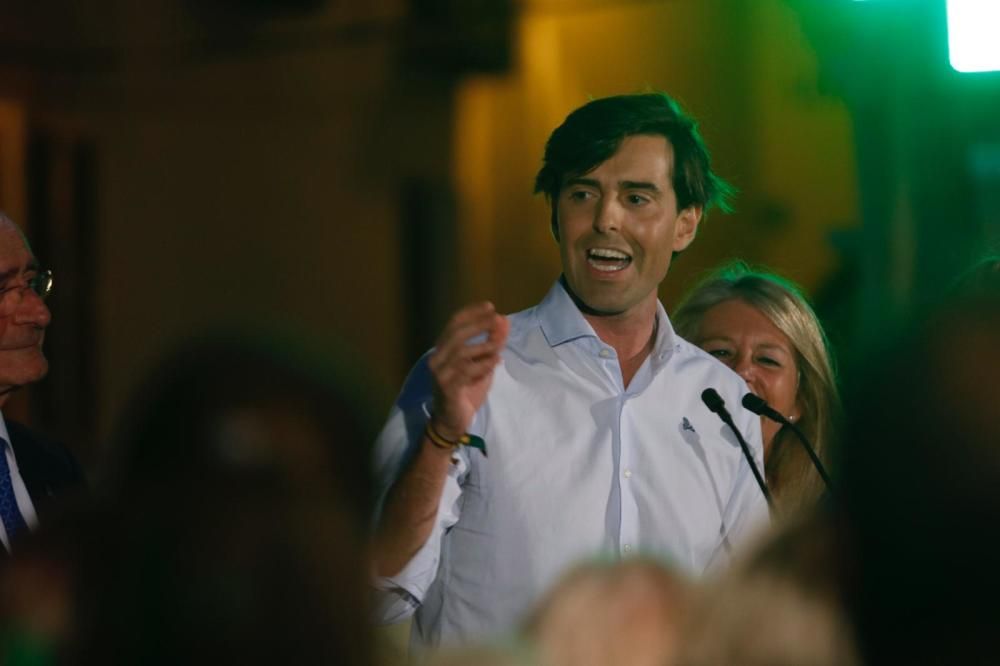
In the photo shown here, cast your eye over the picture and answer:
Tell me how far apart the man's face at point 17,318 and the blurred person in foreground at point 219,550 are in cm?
183

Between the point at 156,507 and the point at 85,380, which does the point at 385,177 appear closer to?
the point at 85,380

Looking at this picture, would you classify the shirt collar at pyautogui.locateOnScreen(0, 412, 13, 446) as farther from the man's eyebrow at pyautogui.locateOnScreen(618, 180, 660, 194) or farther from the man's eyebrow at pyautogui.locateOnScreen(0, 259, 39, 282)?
the man's eyebrow at pyautogui.locateOnScreen(618, 180, 660, 194)

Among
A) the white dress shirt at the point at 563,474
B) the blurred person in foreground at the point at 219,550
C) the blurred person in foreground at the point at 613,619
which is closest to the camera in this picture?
the blurred person in foreground at the point at 219,550

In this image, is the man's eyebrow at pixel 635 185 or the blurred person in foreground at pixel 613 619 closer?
the blurred person in foreground at pixel 613 619

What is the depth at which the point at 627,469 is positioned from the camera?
2682 millimetres

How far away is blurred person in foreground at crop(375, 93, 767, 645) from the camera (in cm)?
241

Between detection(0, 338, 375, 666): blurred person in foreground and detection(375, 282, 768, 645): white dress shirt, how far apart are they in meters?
1.33

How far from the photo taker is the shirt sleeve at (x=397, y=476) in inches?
93.4

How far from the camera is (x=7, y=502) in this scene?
8.73 ft

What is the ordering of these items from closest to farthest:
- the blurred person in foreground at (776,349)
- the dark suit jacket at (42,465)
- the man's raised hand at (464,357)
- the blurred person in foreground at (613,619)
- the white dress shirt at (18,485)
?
the blurred person in foreground at (613,619)
the man's raised hand at (464,357)
the white dress shirt at (18,485)
the dark suit jacket at (42,465)
the blurred person in foreground at (776,349)

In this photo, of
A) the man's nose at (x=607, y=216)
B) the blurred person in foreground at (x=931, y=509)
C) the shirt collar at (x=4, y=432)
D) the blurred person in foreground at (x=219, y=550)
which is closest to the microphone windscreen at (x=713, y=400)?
the man's nose at (x=607, y=216)

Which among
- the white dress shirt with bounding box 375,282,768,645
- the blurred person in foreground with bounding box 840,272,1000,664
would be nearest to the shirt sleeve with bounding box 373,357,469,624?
the white dress shirt with bounding box 375,282,768,645

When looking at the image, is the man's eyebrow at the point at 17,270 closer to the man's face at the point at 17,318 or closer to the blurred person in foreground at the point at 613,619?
the man's face at the point at 17,318

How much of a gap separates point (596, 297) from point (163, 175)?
5527 millimetres
